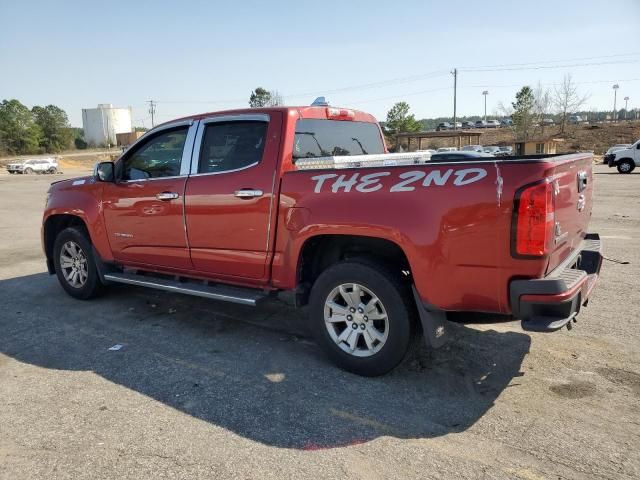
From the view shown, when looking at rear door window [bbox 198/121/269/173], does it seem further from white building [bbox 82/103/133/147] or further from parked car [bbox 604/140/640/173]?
white building [bbox 82/103/133/147]

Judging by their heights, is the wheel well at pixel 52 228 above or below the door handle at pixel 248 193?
below

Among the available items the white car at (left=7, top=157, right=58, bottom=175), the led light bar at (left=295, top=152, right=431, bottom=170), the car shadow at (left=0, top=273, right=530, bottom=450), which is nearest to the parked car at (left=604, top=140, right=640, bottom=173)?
the car shadow at (left=0, top=273, right=530, bottom=450)

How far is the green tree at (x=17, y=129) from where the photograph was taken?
249ft

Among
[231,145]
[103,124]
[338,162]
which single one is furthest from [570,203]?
[103,124]

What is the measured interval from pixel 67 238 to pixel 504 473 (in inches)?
205

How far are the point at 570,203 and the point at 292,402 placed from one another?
2336 mm

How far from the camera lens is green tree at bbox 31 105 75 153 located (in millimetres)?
81875

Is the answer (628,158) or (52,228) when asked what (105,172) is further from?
(628,158)

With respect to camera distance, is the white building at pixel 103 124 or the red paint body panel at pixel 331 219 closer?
the red paint body panel at pixel 331 219

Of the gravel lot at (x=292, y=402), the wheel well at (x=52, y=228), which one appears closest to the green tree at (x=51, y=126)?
the wheel well at (x=52, y=228)

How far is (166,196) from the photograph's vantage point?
16.0 feet

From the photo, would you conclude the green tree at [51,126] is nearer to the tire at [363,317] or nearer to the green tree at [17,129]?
the green tree at [17,129]

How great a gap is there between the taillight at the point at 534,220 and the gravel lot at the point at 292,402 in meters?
0.87

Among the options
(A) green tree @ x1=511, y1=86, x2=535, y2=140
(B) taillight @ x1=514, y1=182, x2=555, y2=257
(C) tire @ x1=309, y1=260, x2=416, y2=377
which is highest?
(A) green tree @ x1=511, y1=86, x2=535, y2=140
